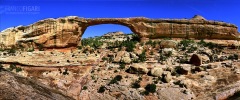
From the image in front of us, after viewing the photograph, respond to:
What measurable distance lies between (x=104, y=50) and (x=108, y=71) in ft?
27.6

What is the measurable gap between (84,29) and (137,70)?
13.3 m

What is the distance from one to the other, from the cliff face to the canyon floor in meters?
1.42

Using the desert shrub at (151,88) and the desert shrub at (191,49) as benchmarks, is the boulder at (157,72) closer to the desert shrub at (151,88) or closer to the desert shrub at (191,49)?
the desert shrub at (151,88)

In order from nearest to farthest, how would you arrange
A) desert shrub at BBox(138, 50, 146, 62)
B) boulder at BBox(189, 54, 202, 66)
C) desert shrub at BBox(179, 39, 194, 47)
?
boulder at BBox(189, 54, 202, 66) < desert shrub at BBox(138, 50, 146, 62) < desert shrub at BBox(179, 39, 194, 47)

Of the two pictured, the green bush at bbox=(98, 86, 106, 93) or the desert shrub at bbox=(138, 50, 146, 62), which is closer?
the green bush at bbox=(98, 86, 106, 93)

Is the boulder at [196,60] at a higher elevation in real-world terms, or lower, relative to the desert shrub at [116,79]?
higher

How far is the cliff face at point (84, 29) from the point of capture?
45.4 metres

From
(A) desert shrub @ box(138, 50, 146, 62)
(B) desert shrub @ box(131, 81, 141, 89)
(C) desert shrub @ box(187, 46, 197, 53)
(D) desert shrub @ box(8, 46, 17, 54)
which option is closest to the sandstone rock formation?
(B) desert shrub @ box(131, 81, 141, 89)

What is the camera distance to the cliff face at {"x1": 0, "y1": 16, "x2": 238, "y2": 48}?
149ft

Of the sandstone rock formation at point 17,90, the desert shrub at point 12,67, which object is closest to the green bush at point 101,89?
the desert shrub at point 12,67

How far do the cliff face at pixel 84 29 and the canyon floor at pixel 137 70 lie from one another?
1424mm

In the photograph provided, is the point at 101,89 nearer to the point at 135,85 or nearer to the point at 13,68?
the point at 135,85

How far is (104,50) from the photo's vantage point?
4572cm

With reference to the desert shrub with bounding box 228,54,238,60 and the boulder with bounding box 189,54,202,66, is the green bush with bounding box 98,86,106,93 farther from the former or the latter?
the desert shrub with bounding box 228,54,238,60
